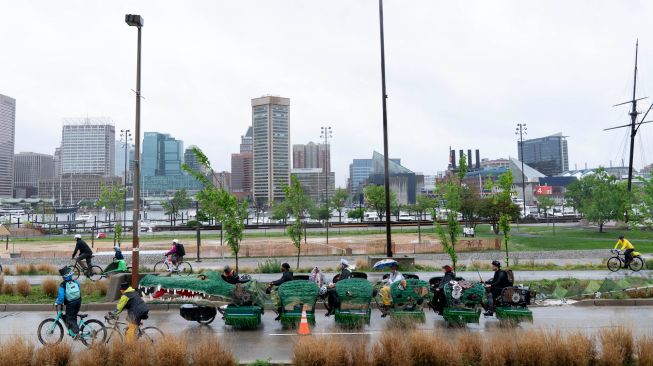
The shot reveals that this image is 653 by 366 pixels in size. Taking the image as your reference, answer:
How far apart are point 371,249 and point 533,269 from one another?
41.9 ft

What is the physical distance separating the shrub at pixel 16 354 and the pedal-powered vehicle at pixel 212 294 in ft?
12.3

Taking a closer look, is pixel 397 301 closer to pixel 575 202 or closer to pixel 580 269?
pixel 580 269

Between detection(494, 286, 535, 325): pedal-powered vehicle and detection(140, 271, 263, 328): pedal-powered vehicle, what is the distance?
243 inches

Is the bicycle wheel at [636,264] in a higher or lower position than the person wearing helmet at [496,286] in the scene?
lower

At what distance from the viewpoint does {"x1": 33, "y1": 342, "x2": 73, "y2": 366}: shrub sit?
A: 786 cm

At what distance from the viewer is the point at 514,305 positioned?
1191 cm

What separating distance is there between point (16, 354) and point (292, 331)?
5642 millimetres

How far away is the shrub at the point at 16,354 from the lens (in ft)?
25.1

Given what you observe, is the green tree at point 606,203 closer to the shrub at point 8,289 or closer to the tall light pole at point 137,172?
the tall light pole at point 137,172

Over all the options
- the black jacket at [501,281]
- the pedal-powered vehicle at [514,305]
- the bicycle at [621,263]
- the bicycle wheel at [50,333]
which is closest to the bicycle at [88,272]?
the bicycle wheel at [50,333]

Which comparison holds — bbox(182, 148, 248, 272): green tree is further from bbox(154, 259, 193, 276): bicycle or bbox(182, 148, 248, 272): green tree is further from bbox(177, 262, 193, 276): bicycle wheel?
bbox(177, 262, 193, 276): bicycle wheel

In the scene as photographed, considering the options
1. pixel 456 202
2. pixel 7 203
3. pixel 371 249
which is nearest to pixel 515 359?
pixel 456 202

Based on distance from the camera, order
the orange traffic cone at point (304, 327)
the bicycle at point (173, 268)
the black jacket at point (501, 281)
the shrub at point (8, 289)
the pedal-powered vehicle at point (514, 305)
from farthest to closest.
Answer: the bicycle at point (173, 268), the shrub at point (8, 289), the black jacket at point (501, 281), the pedal-powered vehicle at point (514, 305), the orange traffic cone at point (304, 327)

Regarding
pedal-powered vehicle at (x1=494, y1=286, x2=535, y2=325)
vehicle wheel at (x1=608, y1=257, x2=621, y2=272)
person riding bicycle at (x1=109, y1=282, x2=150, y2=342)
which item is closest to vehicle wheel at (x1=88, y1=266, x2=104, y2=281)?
person riding bicycle at (x1=109, y1=282, x2=150, y2=342)
